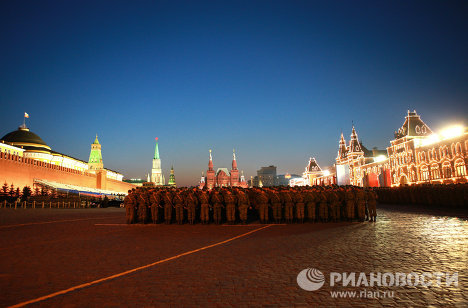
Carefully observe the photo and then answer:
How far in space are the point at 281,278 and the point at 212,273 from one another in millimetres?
1300

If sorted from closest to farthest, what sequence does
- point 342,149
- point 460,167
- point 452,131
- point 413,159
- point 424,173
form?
point 460,167 < point 452,131 < point 424,173 < point 413,159 < point 342,149

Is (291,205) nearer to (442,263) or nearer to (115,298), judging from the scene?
(442,263)

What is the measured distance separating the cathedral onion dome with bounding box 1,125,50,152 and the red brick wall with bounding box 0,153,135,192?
98.2ft

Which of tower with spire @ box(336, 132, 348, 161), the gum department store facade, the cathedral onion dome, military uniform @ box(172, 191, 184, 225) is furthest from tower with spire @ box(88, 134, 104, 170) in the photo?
military uniform @ box(172, 191, 184, 225)

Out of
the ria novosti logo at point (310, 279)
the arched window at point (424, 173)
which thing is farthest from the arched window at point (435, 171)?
the ria novosti logo at point (310, 279)

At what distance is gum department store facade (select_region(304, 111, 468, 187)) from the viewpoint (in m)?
44.9

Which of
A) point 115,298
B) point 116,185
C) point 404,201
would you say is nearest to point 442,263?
point 115,298

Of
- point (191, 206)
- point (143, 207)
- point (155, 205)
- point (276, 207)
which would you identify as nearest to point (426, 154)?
point (276, 207)

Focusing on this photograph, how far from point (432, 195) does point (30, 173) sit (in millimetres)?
48211

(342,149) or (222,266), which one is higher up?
(342,149)

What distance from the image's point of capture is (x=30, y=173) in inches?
1604

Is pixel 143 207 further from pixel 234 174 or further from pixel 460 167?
pixel 234 174

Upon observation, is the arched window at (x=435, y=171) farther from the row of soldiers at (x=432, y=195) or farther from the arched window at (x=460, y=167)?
the row of soldiers at (x=432, y=195)

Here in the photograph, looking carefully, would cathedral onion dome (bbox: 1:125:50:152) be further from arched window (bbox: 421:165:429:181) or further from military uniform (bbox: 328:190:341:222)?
arched window (bbox: 421:165:429:181)
